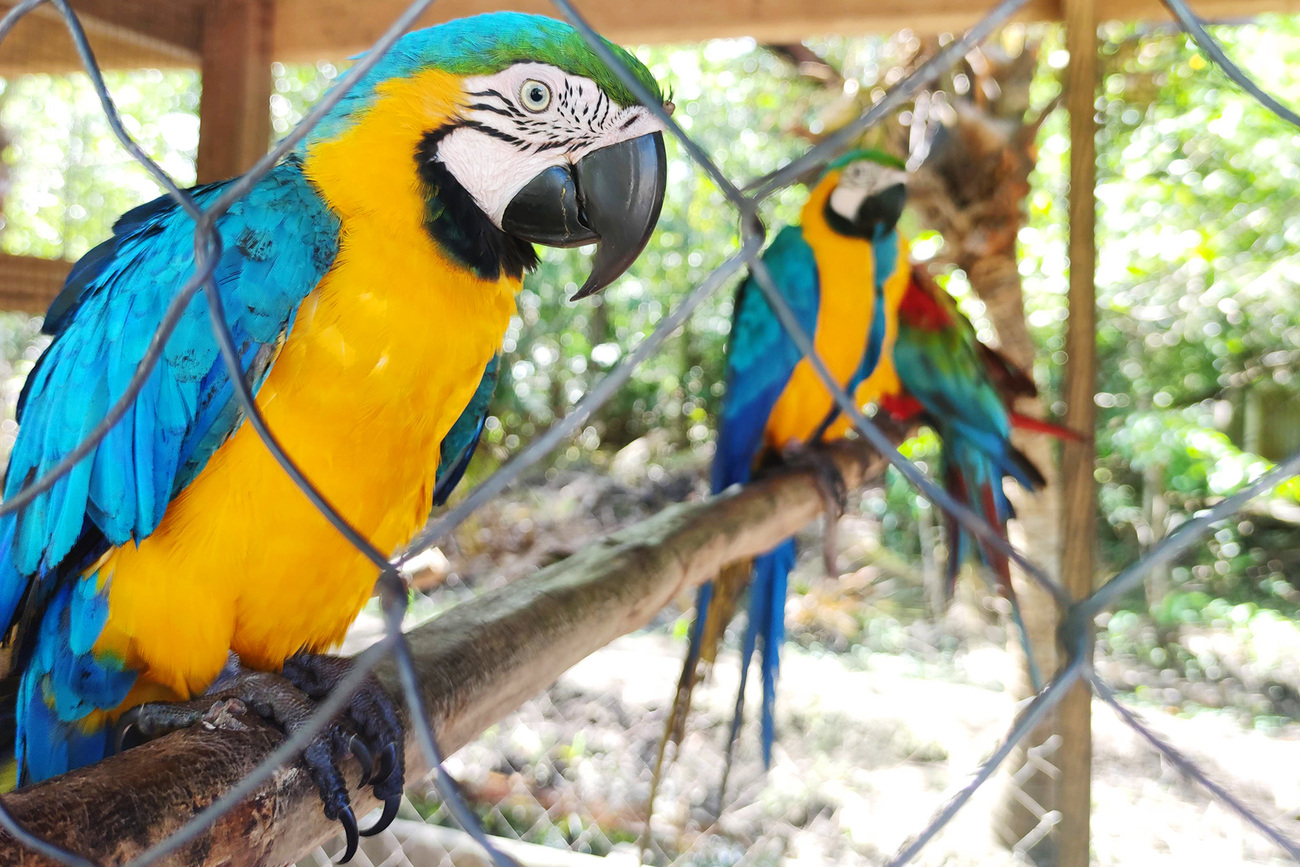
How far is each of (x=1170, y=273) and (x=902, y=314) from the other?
3.19 m

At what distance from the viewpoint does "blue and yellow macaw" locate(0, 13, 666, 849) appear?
2.37 ft

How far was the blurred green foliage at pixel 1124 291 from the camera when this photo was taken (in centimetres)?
354

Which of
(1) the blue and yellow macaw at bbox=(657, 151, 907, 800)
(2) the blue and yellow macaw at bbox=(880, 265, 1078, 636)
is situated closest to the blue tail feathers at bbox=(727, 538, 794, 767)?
(1) the blue and yellow macaw at bbox=(657, 151, 907, 800)

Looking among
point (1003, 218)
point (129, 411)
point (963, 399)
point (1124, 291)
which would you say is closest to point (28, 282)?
point (129, 411)

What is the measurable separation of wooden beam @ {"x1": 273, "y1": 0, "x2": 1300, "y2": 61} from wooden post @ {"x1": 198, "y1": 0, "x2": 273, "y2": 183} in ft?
0.14

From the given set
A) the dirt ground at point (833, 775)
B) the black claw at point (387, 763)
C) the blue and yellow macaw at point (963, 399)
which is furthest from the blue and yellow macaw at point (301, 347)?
the dirt ground at point (833, 775)

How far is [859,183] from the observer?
1882mm

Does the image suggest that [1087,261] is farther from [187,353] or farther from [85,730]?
[85,730]

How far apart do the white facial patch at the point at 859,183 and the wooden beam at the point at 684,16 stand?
0.47 meters

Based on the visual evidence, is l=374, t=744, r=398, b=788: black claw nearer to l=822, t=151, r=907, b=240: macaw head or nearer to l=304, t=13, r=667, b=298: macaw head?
l=304, t=13, r=667, b=298: macaw head

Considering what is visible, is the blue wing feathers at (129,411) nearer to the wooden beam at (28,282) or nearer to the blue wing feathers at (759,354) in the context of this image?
the wooden beam at (28,282)

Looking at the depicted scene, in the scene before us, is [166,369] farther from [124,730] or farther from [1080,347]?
[1080,347]

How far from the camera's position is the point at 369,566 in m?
0.87

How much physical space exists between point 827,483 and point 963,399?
0.34m
